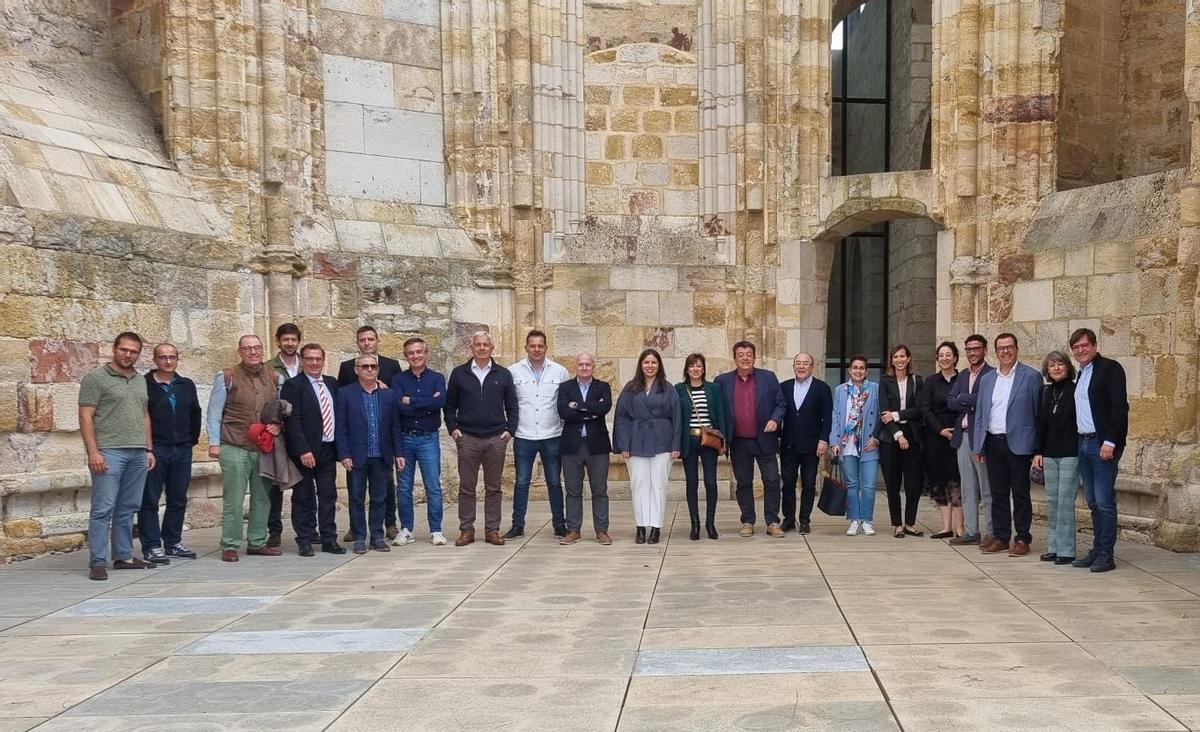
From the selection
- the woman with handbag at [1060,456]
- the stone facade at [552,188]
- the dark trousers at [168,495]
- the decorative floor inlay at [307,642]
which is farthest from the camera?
the stone facade at [552,188]

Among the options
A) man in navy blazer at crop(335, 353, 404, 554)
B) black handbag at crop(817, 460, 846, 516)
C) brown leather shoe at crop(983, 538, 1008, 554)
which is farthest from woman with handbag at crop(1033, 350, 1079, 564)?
man in navy blazer at crop(335, 353, 404, 554)

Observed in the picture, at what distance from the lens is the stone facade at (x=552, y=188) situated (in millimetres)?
8391

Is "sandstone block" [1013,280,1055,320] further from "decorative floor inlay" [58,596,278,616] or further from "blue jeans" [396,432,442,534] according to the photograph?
"decorative floor inlay" [58,596,278,616]

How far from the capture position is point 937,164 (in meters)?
10.9

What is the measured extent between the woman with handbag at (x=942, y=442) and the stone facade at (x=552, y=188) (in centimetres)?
139

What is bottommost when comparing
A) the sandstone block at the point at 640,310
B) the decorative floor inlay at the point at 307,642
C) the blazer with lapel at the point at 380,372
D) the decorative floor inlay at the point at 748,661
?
the decorative floor inlay at the point at 307,642

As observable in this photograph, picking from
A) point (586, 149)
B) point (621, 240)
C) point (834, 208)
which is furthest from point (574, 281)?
point (834, 208)

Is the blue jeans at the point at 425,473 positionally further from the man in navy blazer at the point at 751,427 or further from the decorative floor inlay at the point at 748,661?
the decorative floor inlay at the point at 748,661

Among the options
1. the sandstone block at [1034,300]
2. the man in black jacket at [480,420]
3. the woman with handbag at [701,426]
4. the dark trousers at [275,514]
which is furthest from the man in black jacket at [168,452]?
the sandstone block at [1034,300]

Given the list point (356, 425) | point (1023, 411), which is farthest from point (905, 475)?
point (356, 425)

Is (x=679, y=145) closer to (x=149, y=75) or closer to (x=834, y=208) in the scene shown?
(x=834, y=208)

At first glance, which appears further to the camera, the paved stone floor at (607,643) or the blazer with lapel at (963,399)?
the blazer with lapel at (963,399)

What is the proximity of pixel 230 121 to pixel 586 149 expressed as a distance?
366 cm

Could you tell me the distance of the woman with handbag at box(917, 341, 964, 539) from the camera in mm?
8422
